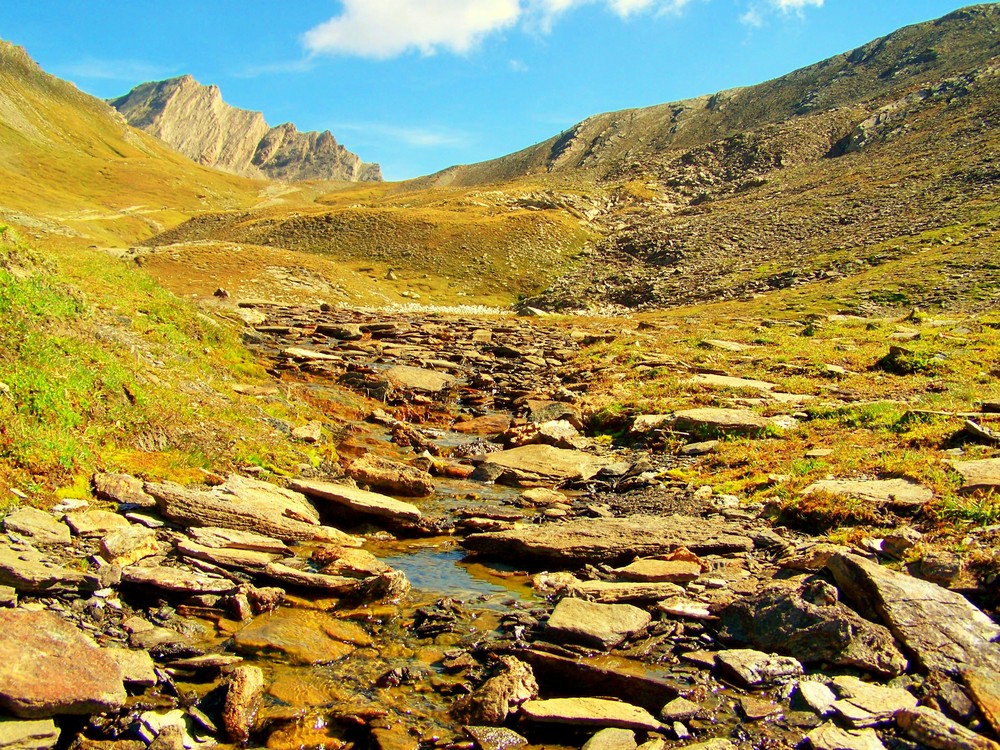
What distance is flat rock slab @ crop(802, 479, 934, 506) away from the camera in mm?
8445

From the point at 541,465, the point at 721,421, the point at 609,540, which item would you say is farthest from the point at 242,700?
the point at 721,421

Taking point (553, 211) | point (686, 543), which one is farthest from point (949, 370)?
point (553, 211)

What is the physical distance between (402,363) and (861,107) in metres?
99.3

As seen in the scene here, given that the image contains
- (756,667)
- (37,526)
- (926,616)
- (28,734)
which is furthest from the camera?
(37,526)

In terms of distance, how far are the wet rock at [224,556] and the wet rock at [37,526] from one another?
1.13 m

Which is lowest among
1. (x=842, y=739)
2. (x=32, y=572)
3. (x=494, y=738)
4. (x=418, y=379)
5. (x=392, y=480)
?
(x=842, y=739)

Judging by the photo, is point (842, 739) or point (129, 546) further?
point (129, 546)

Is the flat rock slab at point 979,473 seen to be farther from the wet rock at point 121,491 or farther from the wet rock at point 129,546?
the wet rock at point 121,491

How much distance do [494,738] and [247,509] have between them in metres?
4.95

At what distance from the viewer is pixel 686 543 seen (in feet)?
27.9

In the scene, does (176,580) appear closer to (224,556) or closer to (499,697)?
(224,556)

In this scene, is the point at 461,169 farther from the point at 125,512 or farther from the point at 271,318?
the point at 125,512

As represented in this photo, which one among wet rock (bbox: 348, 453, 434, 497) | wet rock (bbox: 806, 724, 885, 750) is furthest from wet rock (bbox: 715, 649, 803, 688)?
wet rock (bbox: 348, 453, 434, 497)

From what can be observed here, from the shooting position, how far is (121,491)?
7930 mm
